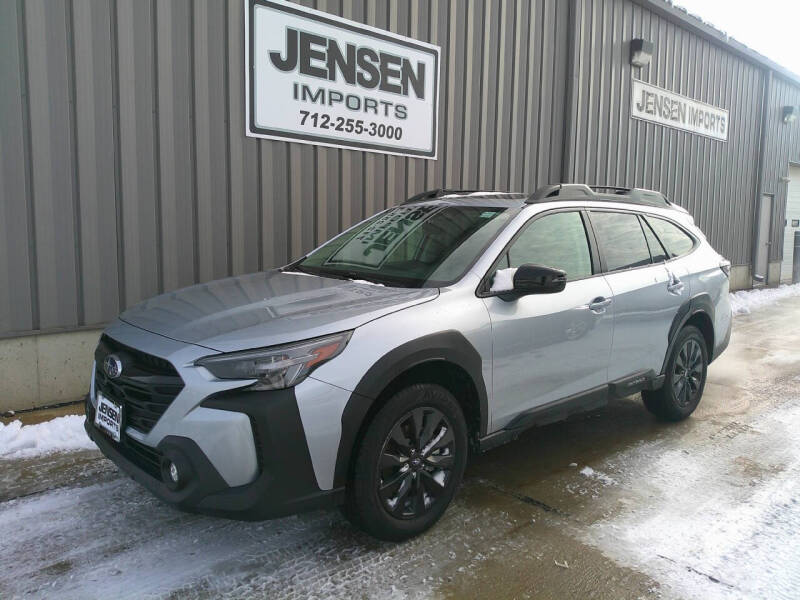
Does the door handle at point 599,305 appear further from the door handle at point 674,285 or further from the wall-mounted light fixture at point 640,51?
the wall-mounted light fixture at point 640,51

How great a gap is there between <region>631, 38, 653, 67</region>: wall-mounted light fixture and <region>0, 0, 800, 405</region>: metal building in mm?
855

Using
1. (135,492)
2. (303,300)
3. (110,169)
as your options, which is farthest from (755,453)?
(110,169)

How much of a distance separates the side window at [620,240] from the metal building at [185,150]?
10.5 feet

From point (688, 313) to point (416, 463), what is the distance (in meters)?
2.84

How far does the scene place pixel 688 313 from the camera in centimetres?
485

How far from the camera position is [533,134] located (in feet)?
29.9

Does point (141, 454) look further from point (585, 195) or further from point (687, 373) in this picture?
point (687, 373)

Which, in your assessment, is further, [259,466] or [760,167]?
[760,167]

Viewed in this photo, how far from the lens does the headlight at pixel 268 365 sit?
2619 mm

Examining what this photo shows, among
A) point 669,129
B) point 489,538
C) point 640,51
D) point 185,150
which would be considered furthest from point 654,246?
point 669,129

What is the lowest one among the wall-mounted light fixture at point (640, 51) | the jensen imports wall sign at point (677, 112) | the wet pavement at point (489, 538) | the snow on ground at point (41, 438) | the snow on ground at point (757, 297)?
the wet pavement at point (489, 538)

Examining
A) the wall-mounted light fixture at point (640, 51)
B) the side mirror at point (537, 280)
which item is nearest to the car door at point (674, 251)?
the side mirror at point (537, 280)

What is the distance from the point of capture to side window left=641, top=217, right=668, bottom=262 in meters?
4.73

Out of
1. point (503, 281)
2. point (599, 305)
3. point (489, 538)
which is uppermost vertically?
point (503, 281)
